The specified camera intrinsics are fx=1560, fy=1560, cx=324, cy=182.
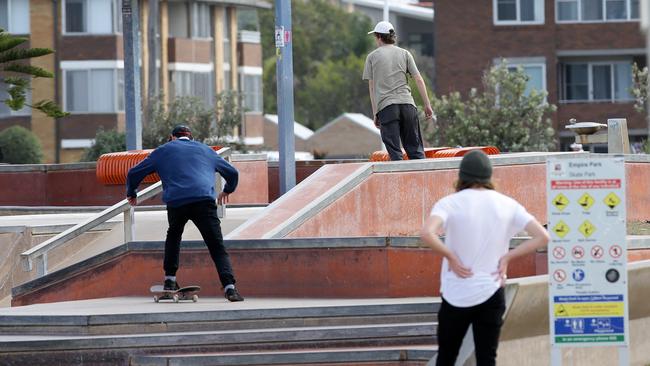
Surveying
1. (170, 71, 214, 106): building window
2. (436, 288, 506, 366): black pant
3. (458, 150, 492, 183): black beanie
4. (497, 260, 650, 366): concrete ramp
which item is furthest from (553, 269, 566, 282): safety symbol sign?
(170, 71, 214, 106): building window

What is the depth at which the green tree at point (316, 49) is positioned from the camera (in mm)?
94188

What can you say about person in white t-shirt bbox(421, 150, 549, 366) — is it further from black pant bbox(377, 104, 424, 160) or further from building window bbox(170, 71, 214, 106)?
building window bbox(170, 71, 214, 106)

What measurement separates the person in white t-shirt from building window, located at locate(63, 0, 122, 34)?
2036 inches

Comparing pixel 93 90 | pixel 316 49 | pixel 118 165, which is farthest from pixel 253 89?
pixel 118 165

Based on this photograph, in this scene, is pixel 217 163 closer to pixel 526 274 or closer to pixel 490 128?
pixel 526 274

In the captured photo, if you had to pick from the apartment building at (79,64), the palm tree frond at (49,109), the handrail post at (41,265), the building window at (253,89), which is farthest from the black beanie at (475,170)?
the building window at (253,89)

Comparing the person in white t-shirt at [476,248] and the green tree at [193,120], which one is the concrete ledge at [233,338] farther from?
the green tree at [193,120]

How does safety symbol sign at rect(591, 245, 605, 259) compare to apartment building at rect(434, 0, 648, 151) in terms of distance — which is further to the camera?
apartment building at rect(434, 0, 648, 151)

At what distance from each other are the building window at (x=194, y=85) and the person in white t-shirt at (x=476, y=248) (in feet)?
177

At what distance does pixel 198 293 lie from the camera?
47.1ft

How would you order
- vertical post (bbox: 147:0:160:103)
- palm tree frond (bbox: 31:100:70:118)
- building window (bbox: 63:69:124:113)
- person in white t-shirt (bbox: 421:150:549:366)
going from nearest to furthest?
person in white t-shirt (bbox: 421:150:549:366), palm tree frond (bbox: 31:100:70:118), vertical post (bbox: 147:0:160:103), building window (bbox: 63:69:124:113)

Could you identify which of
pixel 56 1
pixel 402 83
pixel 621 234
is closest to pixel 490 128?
pixel 56 1

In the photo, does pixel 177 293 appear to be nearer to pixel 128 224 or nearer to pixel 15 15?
pixel 128 224

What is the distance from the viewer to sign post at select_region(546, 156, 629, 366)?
10.0 metres
